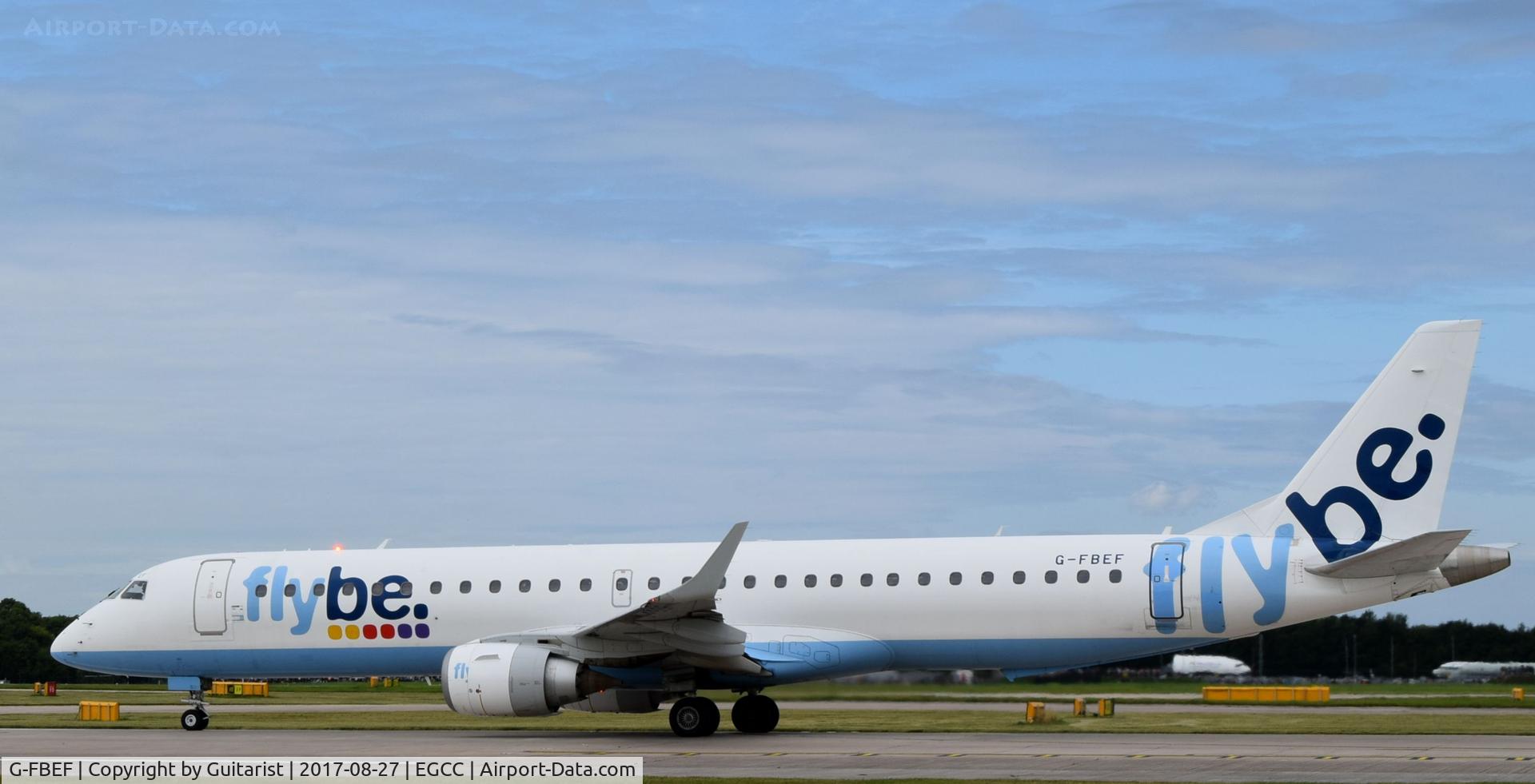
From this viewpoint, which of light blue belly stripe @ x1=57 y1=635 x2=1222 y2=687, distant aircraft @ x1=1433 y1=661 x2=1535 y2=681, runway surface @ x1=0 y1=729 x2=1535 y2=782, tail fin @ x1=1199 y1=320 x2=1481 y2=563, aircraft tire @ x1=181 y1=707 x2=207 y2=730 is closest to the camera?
runway surface @ x1=0 y1=729 x2=1535 y2=782

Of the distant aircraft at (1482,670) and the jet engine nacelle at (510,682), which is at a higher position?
the distant aircraft at (1482,670)

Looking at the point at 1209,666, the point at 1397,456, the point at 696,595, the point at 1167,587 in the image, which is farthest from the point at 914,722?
the point at 1209,666

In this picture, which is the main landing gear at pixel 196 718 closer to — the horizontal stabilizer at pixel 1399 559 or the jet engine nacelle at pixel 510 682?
the jet engine nacelle at pixel 510 682

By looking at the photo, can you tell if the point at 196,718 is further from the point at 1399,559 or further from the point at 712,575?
the point at 1399,559

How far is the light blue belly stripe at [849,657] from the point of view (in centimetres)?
2492

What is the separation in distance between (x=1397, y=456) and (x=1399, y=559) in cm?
191

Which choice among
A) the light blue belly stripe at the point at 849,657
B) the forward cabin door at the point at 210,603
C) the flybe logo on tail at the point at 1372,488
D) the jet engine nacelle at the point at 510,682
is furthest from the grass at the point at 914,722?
the jet engine nacelle at the point at 510,682

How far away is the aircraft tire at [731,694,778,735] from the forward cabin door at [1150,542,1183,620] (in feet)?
20.4

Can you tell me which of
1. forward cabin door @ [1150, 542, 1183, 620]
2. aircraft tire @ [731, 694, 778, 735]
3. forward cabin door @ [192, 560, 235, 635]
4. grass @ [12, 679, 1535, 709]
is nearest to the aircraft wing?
aircraft tire @ [731, 694, 778, 735]

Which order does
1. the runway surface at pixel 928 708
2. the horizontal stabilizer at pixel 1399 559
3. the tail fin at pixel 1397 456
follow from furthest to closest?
the runway surface at pixel 928 708
the tail fin at pixel 1397 456
the horizontal stabilizer at pixel 1399 559

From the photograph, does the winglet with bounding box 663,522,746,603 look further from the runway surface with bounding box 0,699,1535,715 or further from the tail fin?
the runway surface with bounding box 0,699,1535,715

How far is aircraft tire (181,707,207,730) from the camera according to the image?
92.2ft

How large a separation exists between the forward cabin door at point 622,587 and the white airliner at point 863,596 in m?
0.03

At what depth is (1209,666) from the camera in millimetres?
55594
